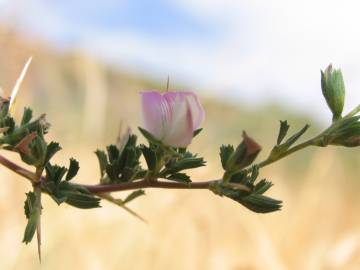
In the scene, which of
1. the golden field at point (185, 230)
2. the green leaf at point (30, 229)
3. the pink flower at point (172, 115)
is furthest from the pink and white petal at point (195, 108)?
the golden field at point (185, 230)

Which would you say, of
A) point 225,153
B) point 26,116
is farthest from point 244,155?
point 26,116

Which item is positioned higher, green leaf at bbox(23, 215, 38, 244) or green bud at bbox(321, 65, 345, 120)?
green bud at bbox(321, 65, 345, 120)

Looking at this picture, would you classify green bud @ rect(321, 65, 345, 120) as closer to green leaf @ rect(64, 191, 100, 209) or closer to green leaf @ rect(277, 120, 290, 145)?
green leaf @ rect(277, 120, 290, 145)

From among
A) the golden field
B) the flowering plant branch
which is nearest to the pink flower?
the flowering plant branch

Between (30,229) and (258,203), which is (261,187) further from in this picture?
(30,229)

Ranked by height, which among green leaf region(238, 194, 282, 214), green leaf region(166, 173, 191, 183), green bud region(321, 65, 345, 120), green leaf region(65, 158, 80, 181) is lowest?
green leaf region(65, 158, 80, 181)

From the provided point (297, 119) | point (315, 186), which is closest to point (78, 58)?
point (315, 186)

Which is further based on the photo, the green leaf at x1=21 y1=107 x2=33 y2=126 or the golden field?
the golden field

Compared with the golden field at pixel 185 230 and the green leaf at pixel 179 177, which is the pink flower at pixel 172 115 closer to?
the green leaf at pixel 179 177
